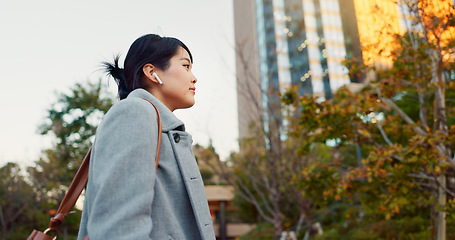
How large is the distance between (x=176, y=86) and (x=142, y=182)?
55cm

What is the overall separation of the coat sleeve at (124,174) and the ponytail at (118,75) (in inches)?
17.2

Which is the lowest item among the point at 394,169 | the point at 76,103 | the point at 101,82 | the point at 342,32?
the point at 394,169

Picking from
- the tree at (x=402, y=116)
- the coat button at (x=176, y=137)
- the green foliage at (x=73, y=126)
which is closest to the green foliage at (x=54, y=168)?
the green foliage at (x=73, y=126)

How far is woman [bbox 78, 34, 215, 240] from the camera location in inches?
36.8

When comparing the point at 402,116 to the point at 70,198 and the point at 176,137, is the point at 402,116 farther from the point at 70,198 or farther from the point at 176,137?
the point at 70,198

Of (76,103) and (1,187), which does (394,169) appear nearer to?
(76,103)

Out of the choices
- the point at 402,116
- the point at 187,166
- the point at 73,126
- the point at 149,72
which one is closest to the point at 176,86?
the point at 149,72

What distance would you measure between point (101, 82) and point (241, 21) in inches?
1496

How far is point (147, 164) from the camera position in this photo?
1.00 metres

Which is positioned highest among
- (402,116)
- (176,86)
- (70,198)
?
(402,116)

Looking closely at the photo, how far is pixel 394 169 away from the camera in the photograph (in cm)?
411

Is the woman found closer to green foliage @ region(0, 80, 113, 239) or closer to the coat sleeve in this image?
the coat sleeve

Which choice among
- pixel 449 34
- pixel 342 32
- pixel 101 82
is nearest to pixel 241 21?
pixel 342 32

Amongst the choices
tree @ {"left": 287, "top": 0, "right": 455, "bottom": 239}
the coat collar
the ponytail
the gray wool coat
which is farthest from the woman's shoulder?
tree @ {"left": 287, "top": 0, "right": 455, "bottom": 239}
